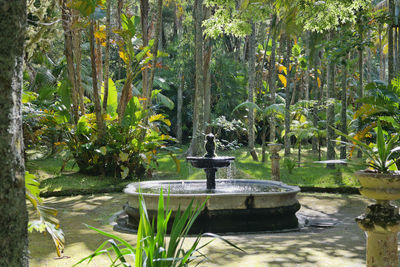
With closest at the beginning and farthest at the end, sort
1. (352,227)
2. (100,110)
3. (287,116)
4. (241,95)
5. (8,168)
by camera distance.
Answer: (8,168), (352,227), (100,110), (287,116), (241,95)

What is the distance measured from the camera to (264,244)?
5.30 metres

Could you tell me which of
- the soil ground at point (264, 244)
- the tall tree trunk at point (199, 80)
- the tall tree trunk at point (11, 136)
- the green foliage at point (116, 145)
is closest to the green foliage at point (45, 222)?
the soil ground at point (264, 244)

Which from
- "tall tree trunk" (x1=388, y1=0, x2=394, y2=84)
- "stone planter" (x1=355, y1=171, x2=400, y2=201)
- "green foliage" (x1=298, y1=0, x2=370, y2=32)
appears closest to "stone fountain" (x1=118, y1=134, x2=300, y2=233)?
"stone planter" (x1=355, y1=171, x2=400, y2=201)

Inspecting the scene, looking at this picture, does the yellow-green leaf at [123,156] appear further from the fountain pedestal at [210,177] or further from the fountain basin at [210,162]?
the fountain basin at [210,162]

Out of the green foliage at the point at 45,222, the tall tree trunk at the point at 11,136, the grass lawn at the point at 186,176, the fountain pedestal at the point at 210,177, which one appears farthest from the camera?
the grass lawn at the point at 186,176

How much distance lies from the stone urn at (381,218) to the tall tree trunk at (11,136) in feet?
7.66

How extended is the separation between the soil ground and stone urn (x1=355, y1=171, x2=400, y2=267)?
1.12 m

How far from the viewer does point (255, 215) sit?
7.15 m

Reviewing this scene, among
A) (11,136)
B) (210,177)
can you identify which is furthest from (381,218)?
(210,177)

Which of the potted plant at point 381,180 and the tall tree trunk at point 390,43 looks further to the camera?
the tall tree trunk at point 390,43

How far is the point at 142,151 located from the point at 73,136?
1939 mm

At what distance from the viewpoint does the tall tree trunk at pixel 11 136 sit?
6.84ft

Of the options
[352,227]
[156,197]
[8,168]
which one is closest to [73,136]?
[156,197]

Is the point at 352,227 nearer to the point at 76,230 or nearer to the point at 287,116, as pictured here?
the point at 76,230
